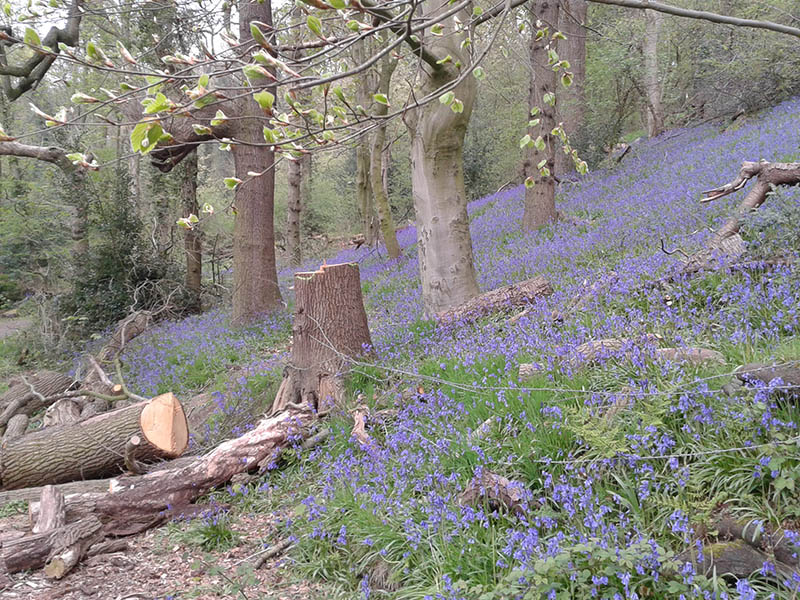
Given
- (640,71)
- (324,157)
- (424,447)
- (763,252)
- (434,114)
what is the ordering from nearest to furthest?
(424,447) < (763,252) < (434,114) < (640,71) < (324,157)

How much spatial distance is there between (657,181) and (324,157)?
26.3 metres

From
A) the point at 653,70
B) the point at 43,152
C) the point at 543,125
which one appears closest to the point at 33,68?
the point at 43,152

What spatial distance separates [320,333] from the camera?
18.8 ft

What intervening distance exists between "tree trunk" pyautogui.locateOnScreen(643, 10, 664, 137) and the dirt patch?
19.9 meters

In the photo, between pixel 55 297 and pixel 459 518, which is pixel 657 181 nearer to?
pixel 459 518

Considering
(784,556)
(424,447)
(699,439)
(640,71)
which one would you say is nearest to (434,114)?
(424,447)

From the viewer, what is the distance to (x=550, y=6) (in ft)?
35.5

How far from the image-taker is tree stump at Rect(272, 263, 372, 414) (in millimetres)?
5648

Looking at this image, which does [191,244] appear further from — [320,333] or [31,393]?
[320,333]

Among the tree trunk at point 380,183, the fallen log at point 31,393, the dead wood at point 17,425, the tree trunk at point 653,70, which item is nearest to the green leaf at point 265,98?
the dead wood at point 17,425

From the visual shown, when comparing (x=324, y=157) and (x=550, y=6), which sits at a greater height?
(x=324, y=157)

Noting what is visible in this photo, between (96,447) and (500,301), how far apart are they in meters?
4.57

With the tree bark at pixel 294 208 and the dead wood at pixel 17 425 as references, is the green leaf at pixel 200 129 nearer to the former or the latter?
the dead wood at pixel 17 425

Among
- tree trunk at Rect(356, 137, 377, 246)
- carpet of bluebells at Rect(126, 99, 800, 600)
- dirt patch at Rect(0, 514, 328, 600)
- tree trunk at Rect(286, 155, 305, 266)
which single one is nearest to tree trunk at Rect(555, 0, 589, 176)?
tree trunk at Rect(356, 137, 377, 246)
